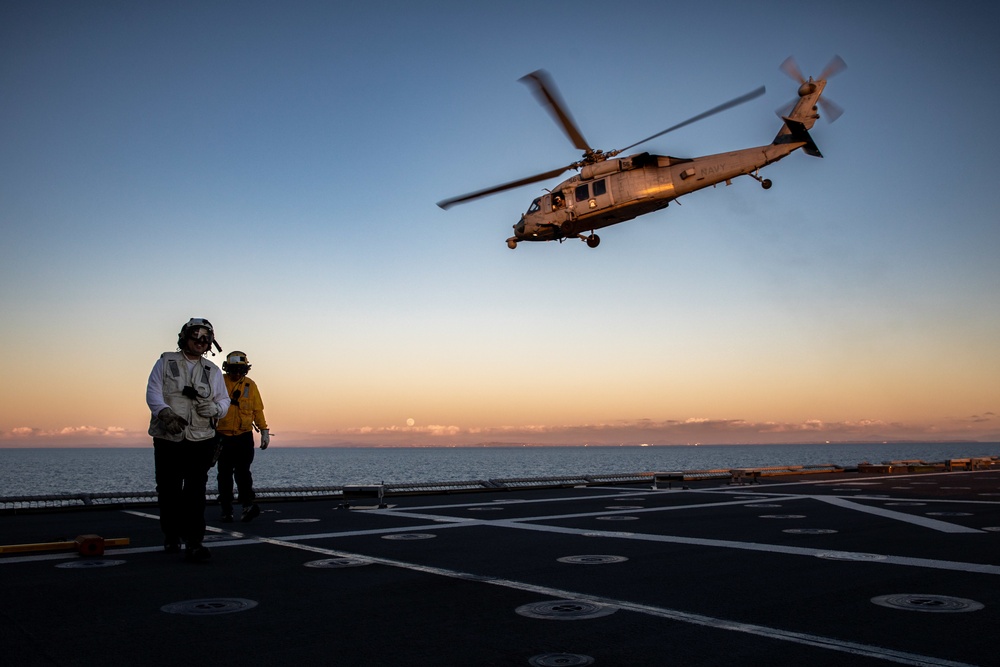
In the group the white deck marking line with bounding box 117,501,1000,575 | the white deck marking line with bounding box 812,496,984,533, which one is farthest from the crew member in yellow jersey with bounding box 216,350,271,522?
the white deck marking line with bounding box 812,496,984,533

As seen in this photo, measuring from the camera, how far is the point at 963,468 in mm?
29156

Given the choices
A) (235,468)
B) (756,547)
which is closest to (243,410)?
(235,468)

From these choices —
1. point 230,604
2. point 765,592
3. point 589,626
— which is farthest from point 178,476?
point 765,592

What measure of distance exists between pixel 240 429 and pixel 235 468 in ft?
1.95

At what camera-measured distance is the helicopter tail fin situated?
→ 851 inches

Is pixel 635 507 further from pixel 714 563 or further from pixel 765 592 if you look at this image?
pixel 765 592

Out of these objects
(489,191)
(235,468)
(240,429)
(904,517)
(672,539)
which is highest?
(489,191)

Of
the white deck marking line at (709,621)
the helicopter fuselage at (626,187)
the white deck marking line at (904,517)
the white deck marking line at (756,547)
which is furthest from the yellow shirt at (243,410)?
the helicopter fuselage at (626,187)

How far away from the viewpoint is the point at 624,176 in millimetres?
21766

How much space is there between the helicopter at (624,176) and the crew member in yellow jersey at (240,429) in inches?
378

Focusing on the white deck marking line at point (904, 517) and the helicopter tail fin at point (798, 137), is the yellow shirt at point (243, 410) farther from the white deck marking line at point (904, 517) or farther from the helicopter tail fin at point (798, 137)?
the helicopter tail fin at point (798, 137)

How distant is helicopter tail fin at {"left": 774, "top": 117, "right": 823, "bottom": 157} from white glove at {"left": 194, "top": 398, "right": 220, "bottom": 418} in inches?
737

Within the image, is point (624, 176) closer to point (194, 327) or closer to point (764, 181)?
point (764, 181)

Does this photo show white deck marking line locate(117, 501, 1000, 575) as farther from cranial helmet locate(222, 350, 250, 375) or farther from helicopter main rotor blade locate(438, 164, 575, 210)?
helicopter main rotor blade locate(438, 164, 575, 210)
